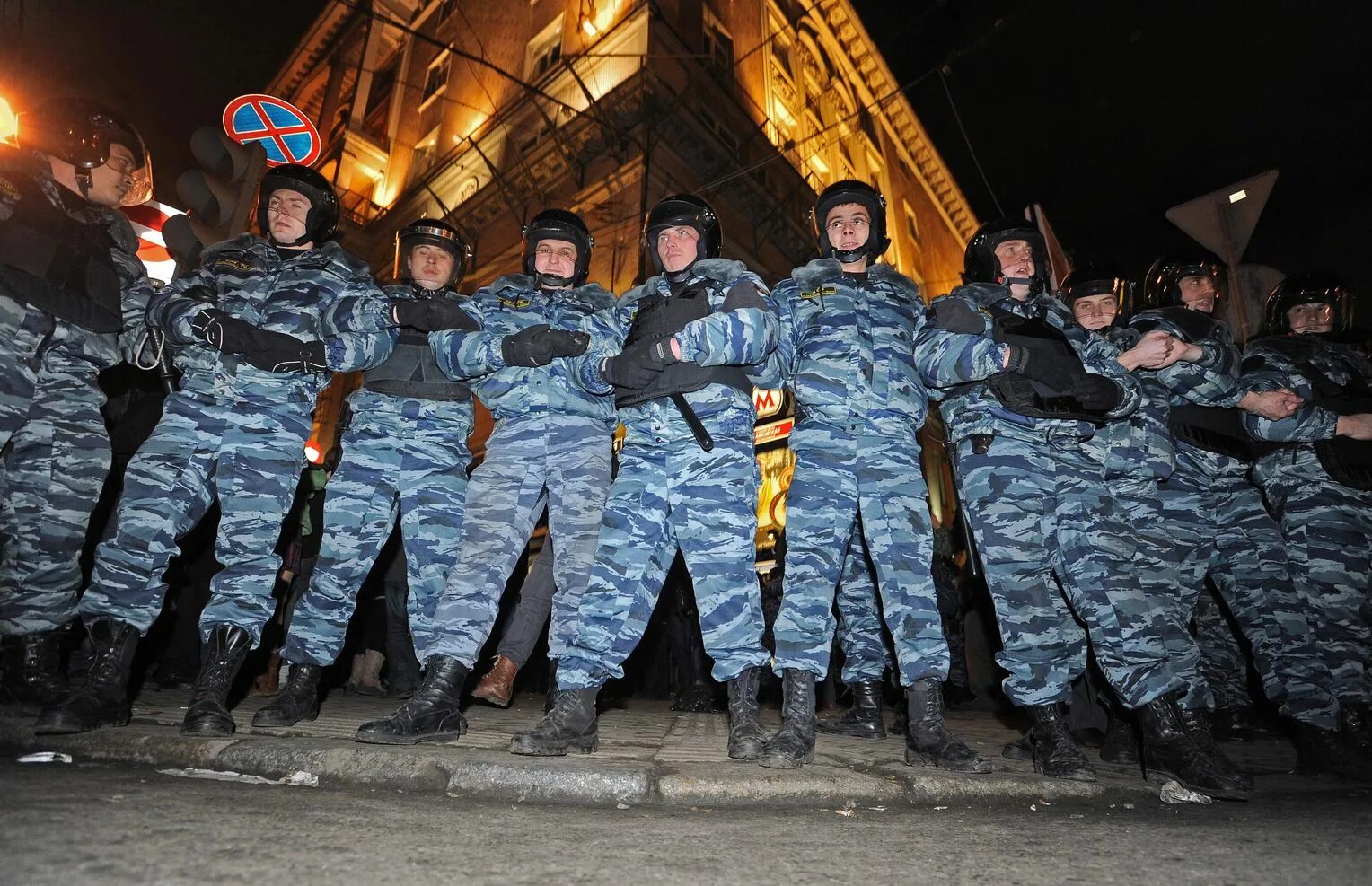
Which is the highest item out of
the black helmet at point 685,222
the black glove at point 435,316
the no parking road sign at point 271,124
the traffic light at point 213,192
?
the no parking road sign at point 271,124

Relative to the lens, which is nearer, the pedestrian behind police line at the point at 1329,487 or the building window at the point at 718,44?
the pedestrian behind police line at the point at 1329,487

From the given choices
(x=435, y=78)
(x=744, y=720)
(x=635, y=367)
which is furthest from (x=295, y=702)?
(x=435, y=78)

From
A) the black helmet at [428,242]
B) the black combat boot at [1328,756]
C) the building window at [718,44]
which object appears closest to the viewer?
the black combat boot at [1328,756]

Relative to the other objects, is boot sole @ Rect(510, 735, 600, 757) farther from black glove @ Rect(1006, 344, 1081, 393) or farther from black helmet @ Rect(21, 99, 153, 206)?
black helmet @ Rect(21, 99, 153, 206)

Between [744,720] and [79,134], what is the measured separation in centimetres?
446

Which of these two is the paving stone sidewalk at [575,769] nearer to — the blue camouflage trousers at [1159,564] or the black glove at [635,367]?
the blue camouflage trousers at [1159,564]

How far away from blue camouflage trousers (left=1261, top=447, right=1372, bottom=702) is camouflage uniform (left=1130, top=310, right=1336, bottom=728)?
6 cm

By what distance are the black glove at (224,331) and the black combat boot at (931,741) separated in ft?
10.9

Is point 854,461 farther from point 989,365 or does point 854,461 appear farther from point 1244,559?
point 1244,559

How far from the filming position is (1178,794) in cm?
263

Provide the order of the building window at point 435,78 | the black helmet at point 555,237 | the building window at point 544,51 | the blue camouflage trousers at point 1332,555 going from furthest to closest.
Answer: the building window at point 435,78
the building window at point 544,51
the black helmet at point 555,237
the blue camouflage trousers at point 1332,555

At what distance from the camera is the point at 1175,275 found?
14.6ft

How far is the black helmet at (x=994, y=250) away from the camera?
12.5 ft

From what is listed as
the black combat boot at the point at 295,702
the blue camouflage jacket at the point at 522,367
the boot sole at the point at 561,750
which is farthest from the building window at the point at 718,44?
the boot sole at the point at 561,750
